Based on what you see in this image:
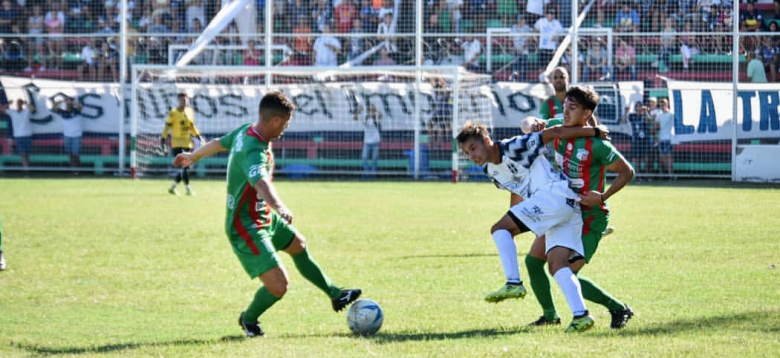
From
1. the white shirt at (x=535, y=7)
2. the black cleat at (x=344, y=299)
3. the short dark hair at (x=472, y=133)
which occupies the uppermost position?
the white shirt at (x=535, y=7)

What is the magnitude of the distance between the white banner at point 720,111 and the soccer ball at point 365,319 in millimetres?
18464

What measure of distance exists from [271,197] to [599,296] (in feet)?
8.07

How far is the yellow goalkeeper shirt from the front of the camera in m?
23.1

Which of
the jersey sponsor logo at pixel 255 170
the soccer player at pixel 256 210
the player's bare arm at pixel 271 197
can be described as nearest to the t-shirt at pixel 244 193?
the soccer player at pixel 256 210

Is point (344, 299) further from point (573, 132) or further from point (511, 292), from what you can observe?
point (573, 132)

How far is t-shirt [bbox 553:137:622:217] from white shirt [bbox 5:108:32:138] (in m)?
23.0

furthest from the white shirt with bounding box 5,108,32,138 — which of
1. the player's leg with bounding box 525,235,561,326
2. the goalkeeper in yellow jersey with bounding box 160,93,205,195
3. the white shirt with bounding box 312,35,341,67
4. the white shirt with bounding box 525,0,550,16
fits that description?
the player's leg with bounding box 525,235,561,326

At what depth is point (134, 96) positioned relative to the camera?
2675 centimetres

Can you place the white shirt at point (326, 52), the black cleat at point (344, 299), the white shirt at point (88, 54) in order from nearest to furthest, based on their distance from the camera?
the black cleat at point (344, 299) < the white shirt at point (326, 52) < the white shirt at point (88, 54)

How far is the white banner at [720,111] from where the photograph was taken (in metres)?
24.7

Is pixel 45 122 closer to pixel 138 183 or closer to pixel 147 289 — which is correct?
pixel 138 183

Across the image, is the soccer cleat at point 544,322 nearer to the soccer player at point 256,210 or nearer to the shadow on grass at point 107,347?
the soccer player at point 256,210

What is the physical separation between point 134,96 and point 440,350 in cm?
2102

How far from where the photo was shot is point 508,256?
24.8 ft
